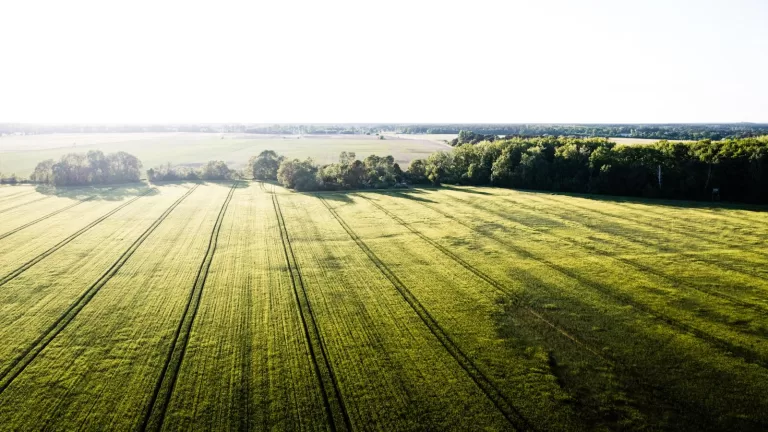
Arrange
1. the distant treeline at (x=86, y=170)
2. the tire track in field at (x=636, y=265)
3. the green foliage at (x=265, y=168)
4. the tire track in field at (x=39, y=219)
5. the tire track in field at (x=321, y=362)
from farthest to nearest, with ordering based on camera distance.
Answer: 1. the green foliage at (x=265, y=168)
2. the distant treeline at (x=86, y=170)
3. the tire track in field at (x=39, y=219)
4. the tire track in field at (x=636, y=265)
5. the tire track in field at (x=321, y=362)

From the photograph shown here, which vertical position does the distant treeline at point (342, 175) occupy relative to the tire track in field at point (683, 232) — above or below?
above

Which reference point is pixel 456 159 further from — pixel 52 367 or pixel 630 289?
pixel 52 367

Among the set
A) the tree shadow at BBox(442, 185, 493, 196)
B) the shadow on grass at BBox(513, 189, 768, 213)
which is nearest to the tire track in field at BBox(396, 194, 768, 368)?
the shadow on grass at BBox(513, 189, 768, 213)

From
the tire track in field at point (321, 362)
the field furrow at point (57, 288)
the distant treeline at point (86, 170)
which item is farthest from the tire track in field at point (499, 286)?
the distant treeline at point (86, 170)

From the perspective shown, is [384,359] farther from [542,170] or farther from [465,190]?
[542,170]

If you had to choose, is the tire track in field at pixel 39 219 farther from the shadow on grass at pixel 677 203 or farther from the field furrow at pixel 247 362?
the shadow on grass at pixel 677 203

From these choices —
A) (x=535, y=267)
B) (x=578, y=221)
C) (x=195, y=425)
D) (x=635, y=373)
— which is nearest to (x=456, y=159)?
(x=578, y=221)
